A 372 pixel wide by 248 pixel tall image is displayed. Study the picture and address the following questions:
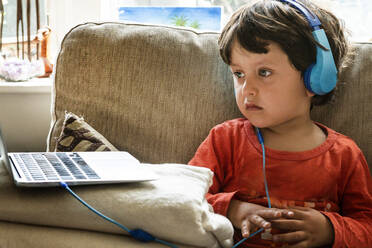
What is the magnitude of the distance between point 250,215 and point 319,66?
1.22 feet

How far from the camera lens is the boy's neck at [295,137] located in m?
1.17

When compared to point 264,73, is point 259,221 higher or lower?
lower

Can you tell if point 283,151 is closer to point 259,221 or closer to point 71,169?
point 259,221

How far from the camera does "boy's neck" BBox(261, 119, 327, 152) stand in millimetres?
1169

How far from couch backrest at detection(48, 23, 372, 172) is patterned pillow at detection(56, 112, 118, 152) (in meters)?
0.07

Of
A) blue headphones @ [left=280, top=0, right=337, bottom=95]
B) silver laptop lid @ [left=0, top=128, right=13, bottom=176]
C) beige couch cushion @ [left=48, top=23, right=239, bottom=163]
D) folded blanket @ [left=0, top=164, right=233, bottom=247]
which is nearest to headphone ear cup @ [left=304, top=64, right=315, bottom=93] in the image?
blue headphones @ [left=280, top=0, right=337, bottom=95]

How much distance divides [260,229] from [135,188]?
1.21ft

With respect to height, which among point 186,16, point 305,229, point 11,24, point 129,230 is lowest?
point 305,229

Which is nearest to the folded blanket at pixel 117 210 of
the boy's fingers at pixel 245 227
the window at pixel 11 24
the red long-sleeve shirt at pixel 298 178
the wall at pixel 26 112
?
the boy's fingers at pixel 245 227

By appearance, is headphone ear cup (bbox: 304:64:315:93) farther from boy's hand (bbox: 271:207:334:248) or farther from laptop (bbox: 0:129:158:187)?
laptop (bbox: 0:129:158:187)

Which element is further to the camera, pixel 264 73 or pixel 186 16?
pixel 186 16

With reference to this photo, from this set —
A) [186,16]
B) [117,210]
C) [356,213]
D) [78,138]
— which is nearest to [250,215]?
[356,213]

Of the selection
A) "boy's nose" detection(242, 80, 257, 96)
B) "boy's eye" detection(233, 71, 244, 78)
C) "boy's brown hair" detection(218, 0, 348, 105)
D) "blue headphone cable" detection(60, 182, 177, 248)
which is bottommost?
"blue headphone cable" detection(60, 182, 177, 248)

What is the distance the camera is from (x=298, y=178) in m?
1.12
